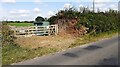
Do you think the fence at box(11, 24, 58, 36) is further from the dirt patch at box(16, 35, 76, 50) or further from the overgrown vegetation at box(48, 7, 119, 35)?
the overgrown vegetation at box(48, 7, 119, 35)

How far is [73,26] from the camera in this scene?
28844 mm

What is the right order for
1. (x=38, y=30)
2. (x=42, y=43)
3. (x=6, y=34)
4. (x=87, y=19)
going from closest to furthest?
(x=6, y=34) → (x=42, y=43) → (x=38, y=30) → (x=87, y=19)

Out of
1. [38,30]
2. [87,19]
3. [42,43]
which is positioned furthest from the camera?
[87,19]

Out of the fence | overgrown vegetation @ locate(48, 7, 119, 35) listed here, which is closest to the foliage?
the fence

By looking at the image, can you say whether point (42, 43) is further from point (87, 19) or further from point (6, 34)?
point (87, 19)

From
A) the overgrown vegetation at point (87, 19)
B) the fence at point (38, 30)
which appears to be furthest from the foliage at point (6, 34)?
the overgrown vegetation at point (87, 19)

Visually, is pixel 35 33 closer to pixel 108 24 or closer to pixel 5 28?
pixel 5 28

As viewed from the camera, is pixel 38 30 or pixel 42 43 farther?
pixel 38 30

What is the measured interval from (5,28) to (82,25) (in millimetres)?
12102

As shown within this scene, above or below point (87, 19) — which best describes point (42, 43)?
below

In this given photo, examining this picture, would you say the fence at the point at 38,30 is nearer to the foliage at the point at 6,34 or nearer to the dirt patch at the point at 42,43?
the dirt patch at the point at 42,43

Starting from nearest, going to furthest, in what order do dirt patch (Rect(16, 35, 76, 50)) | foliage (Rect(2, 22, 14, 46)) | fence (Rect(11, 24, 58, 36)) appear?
foliage (Rect(2, 22, 14, 46)), dirt patch (Rect(16, 35, 76, 50)), fence (Rect(11, 24, 58, 36))

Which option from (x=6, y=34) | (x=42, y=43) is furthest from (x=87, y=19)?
(x=6, y=34)

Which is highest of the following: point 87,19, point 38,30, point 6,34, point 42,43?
point 87,19
